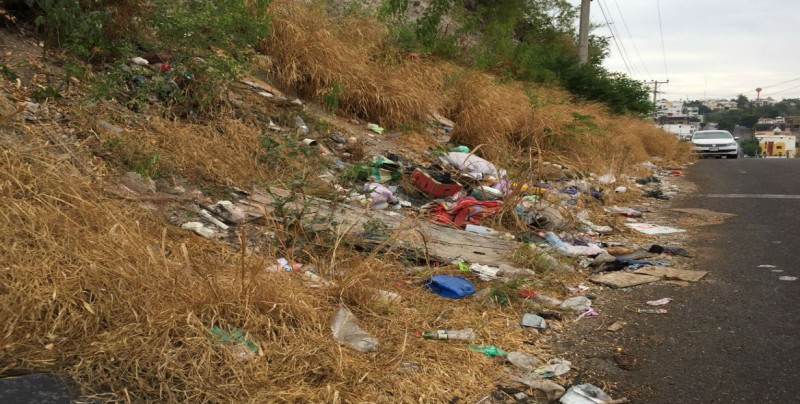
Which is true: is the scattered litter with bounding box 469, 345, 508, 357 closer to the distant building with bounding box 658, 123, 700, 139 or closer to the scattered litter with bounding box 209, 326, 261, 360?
the scattered litter with bounding box 209, 326, 261, 360

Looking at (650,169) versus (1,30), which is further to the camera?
(650,169)

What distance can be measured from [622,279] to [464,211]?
1.78 meters

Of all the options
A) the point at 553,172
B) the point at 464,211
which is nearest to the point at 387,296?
the point at 464,211

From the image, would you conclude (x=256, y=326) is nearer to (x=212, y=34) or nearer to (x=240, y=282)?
(x=240, y=282)

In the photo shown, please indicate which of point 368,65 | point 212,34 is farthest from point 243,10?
point 368,65

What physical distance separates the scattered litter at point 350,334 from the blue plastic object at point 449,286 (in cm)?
92

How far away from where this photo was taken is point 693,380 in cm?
281

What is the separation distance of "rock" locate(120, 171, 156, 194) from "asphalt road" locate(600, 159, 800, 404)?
3.45m

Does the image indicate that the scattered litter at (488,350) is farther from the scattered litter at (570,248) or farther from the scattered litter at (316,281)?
the scattered litter at (570,248)

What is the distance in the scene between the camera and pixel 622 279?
177 inches

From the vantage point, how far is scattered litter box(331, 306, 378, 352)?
9.34 ft

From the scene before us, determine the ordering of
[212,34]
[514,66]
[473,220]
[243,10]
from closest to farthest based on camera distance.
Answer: [473,220] → [212,34] → [243,10] → [514,66]

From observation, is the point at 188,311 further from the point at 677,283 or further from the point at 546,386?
the point at 677,283

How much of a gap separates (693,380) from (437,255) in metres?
2.01
